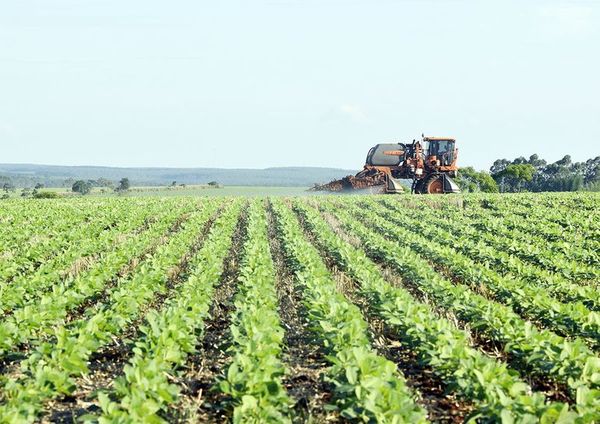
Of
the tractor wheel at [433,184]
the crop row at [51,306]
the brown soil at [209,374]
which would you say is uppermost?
the tractor wheel at [433,184]

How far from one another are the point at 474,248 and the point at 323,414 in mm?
9480

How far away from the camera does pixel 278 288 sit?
34.2 ft

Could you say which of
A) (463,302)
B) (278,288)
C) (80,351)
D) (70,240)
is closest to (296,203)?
(70,240)

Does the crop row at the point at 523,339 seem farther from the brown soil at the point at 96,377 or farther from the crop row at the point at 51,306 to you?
the crop row at the point at 51,306

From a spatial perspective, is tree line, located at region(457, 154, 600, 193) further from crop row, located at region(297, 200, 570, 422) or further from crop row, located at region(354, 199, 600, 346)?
crop row, located at region(297, 200, 570, 422)

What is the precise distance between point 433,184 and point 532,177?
6358 centimetres

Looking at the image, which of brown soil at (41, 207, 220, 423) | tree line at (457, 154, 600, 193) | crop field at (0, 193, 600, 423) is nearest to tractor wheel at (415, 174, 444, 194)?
crop field at (0, 193, 600, 423)

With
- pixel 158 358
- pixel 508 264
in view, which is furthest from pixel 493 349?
pixel 508 264

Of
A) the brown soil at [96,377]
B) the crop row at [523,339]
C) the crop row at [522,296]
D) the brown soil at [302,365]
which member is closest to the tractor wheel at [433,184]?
the crop row at [522,296]

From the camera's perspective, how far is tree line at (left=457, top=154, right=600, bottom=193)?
71688 millimetres

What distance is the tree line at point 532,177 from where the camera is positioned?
71.7m

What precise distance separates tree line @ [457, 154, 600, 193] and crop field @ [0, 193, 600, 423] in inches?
2034

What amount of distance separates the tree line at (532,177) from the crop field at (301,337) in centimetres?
5166

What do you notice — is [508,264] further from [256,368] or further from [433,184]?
[433,184]
